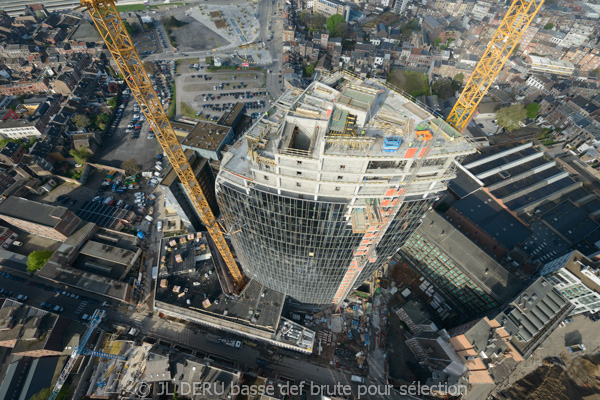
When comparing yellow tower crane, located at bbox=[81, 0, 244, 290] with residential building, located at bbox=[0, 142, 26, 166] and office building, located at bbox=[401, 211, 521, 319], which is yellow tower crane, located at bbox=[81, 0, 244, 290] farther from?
residential building, located at bbox=[0, 142, 26, 166]

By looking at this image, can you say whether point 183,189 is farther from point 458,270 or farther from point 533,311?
point 533,311

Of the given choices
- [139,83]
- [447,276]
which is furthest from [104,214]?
[447,276]

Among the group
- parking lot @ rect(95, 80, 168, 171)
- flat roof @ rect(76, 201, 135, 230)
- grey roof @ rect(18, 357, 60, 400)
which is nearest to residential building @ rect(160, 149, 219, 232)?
flat roof @ rect(76, 201, 135, 230)

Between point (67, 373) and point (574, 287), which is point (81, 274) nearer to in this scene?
point (67, 373)

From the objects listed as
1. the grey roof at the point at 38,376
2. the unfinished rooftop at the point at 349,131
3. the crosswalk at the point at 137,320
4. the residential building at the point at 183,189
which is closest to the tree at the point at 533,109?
the unfinished rooftop at the point at 349,131

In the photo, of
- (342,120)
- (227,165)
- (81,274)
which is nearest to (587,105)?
(342,120)

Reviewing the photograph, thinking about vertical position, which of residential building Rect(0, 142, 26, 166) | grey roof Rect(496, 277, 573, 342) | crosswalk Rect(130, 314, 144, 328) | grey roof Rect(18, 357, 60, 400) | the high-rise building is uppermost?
the high-rise building

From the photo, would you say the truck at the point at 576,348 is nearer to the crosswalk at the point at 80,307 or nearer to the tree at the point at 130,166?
the crosswalk at the point at 80,307
